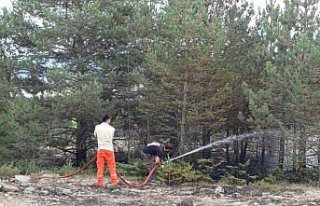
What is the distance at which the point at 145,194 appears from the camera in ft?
41.6

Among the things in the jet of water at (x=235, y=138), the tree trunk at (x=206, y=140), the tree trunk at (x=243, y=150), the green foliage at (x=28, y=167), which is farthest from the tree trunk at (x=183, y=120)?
the green foliage at (x=28, y=167)

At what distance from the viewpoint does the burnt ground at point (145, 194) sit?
36.3 ft

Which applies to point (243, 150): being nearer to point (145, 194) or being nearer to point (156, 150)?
point (156, 150)

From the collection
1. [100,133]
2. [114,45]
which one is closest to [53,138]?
[114,45]

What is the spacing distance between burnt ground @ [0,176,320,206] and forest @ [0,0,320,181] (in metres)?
2.85

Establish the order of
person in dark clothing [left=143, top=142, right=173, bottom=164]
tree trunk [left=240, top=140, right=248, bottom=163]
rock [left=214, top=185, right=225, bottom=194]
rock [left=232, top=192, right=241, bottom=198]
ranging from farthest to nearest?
tree trunk [left=240, top=140, right=248, bottom=163], person in dark clothing [left=143, top=142, right=173, bottom=164], rock [left=214, top=185, right=225, bottom=194], rock [left=232, top=192, right=241, bottom=198]

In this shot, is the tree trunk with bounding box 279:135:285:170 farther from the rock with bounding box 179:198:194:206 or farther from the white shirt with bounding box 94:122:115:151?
the white shirt with bounding box 94:122:115:151

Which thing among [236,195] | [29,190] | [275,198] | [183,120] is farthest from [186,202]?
[183,120]

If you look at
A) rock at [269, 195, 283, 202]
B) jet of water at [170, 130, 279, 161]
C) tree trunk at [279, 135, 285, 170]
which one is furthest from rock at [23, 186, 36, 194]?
tree trunk at [279, 135, 285, 170]

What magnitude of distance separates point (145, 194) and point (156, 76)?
5.99 m

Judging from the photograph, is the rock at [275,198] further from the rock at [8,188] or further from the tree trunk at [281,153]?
the rock at [8,188]

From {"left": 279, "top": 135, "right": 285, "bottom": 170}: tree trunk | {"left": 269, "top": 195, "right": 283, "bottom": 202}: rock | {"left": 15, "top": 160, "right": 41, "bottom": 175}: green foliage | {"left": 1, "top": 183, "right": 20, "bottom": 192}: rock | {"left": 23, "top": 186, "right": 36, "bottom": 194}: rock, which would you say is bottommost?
{"left": 269, "top": 195, "right": 283, "bottom": 202}: rock

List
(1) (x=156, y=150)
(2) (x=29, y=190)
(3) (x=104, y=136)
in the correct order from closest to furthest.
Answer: (2) (x=29, y=190)
(3) (x=104, y=136)
(1) (x=156, y=150)

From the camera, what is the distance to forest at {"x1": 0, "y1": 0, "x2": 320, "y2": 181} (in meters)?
15.9
